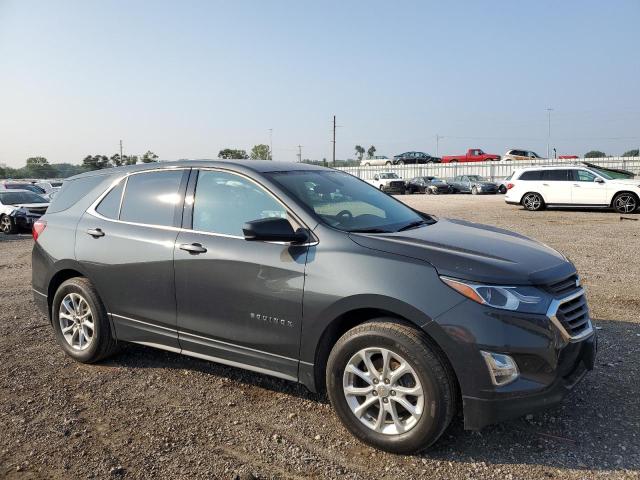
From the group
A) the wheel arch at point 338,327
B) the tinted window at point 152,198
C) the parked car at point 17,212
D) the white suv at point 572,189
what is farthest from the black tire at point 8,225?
the white suv at point 572,189

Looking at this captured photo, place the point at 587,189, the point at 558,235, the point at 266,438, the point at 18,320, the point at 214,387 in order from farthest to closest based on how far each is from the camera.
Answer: the point at 587,189, the point at 558,235, the point at 18,320, the point at 214,387, the point at 266,438

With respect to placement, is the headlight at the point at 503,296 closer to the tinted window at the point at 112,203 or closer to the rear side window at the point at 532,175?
the tinted window at the point at 112,203

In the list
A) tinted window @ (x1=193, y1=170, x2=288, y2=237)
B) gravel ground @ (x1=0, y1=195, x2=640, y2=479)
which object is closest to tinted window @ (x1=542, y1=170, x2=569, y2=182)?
gravel ground @ (x1=0, y1=195, x2=640, y2=479)

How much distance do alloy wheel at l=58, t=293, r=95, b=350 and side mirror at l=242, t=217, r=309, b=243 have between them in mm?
2017

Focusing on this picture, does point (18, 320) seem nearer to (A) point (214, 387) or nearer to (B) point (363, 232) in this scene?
(A) point (214, 387)

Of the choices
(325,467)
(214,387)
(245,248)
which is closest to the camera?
(325,467)

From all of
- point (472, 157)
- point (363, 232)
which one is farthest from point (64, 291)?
point (472, 157)

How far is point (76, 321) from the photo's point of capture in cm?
476

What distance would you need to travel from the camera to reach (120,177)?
15.6 feet

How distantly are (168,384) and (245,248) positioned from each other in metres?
1.40

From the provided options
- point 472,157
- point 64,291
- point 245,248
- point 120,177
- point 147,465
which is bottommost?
point 147,465

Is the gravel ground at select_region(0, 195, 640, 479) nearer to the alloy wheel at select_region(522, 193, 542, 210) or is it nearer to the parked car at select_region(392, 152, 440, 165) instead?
the alloy wheel at select_region(522, 193, 542, 210)

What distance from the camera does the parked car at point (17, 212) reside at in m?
17.3

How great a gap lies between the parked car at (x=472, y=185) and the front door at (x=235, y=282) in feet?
119
